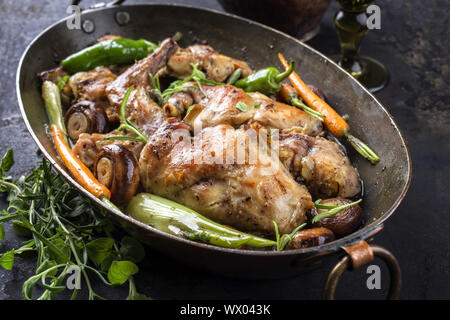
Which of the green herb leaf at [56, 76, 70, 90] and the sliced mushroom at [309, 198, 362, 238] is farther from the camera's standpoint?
the green herb leaf at [56, 76, 70, 90]

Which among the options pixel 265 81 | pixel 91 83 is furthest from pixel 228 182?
pixel 91 83

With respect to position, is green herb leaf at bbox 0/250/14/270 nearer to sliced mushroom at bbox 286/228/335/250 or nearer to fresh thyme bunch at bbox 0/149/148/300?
fresh thyme bunch at bbox 0/149/148/300

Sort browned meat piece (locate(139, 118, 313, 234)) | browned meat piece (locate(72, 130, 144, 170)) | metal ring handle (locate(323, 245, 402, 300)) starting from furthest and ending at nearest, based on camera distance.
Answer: browned meat piece (locate(72, 130, 144, 170)) < browned meat piece (locate(139, 118, 313, 234)) < metal ring handle (locate(323, 245, 402, 300))

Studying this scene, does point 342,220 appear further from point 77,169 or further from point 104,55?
point 104,55

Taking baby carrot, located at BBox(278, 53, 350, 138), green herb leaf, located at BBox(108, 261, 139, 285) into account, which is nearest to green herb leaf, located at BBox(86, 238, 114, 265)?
green herb leaf, located at BBox(108, 261, 139, 285)

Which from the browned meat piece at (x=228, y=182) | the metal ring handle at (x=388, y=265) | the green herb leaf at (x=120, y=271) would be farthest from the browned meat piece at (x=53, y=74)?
the metal ring handle at (x=388, y=265)

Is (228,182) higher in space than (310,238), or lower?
higher

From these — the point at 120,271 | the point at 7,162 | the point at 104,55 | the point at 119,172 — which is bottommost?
the point at 120,271
